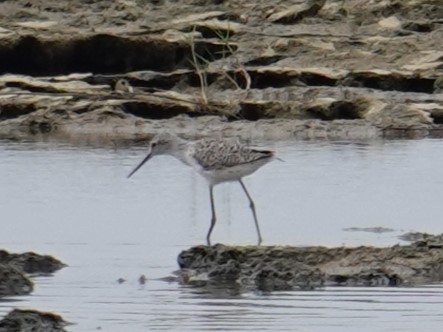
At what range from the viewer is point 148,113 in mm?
20109

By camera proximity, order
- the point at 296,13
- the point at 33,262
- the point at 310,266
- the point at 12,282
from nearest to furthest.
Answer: the point at 12,282 → the point at 310,266 → the point at 33,262 → the point at 296,13

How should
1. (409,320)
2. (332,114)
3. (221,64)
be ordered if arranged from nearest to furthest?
(409,320) → (332,114) → (221,64)

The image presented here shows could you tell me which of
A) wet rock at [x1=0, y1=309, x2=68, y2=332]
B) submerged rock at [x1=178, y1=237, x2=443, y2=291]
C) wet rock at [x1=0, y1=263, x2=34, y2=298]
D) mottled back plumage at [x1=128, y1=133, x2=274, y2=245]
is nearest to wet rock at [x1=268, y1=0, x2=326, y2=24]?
mottled back plumage at [x1=128, y1=133, x2=274, y2=245]

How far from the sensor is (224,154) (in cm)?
1260

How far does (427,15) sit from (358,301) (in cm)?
1292

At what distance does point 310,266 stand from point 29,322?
2601 mm

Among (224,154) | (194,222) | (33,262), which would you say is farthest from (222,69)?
(33,262)

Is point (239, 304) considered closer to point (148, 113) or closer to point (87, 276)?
point (87, 276)

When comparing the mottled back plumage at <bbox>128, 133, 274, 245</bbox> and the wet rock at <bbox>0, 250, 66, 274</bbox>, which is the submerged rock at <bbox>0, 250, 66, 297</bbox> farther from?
the mottled back plumage at <bbox>128, 133, 274, 245</bbox>

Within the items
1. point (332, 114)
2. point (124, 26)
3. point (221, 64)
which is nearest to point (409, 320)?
point (332, 114)

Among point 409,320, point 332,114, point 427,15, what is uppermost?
point 427,15

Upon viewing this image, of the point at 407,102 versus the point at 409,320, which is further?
the point at 407,102

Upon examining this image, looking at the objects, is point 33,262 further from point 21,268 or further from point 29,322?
point 29,322

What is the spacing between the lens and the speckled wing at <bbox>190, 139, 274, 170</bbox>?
1248 cm
